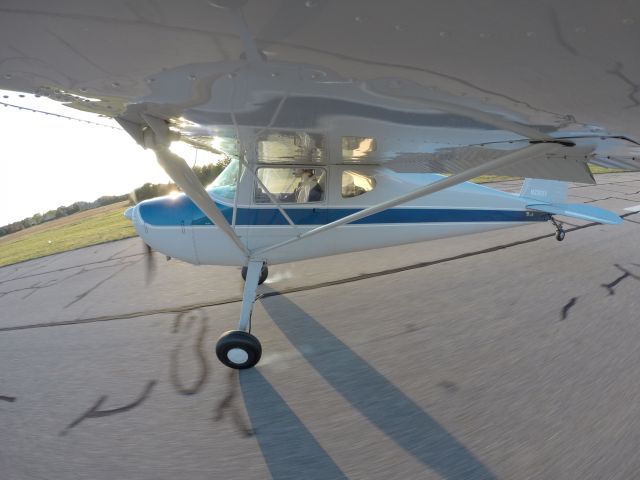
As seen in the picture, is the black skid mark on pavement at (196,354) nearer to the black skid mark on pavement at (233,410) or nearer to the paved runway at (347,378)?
the paved runway at (347,378)

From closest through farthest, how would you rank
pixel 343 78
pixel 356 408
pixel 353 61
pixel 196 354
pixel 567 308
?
pixel 353 61 → pixel 343 78 → pixel 356 408 → pixel 196 354 → pixel 567 308

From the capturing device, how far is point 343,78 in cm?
135

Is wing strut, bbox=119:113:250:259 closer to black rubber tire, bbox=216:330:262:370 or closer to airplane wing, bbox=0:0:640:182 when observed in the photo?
airplane wing, bbox=0:0:640:182

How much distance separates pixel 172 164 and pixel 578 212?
18.5 ft

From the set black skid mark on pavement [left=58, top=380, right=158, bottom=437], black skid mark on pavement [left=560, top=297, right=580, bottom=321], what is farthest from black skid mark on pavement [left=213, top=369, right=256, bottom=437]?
black skid mark on pavement [left=560, top=297, right=580, bottom=321]

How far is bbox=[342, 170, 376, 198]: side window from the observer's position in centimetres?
401

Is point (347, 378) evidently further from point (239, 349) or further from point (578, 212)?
point (578, 212)

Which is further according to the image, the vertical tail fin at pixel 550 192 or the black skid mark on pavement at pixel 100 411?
the vertical tail fin at pixel 550 192

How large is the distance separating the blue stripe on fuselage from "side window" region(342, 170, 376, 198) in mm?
214

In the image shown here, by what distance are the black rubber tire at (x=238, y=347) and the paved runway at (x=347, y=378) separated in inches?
4.6

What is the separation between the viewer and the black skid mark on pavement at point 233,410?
2549 millimetres

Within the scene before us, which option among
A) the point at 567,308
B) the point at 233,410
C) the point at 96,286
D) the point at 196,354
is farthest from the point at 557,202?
the point at 96,286

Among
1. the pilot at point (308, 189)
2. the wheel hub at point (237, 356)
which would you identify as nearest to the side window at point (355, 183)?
the pilot at point (308, 189)

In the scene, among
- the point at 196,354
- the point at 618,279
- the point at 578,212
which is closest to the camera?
the point at 196,354
